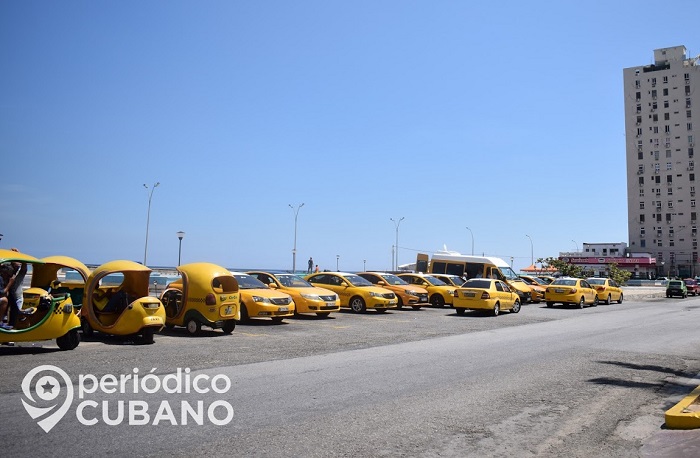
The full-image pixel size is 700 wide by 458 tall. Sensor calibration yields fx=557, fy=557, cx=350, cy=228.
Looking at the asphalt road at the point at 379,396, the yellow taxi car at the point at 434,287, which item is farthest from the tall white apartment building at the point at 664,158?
the asphalt road at the point at 379,396

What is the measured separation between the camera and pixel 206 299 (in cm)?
1343

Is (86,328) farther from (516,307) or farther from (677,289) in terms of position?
(677,289)

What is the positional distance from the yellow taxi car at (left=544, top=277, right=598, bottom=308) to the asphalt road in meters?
14.1

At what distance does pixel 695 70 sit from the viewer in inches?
3656

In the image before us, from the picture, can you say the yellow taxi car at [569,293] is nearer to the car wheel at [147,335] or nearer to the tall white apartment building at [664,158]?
the car wheel at [147,335]

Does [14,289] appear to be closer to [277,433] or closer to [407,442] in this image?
[277,433]

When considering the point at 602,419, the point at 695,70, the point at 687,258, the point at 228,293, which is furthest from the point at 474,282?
the point at 695,70

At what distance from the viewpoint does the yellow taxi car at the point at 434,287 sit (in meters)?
26.9

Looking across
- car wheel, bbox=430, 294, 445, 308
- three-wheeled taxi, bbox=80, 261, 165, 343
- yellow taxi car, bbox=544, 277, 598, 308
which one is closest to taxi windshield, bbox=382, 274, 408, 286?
car wheel, bbox=430, 294, 445, 308

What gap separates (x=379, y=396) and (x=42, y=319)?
21.6 ft

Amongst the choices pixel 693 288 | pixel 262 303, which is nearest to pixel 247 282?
pixel 262 303

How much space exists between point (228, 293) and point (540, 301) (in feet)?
83.7

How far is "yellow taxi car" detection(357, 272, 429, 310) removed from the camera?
78.9ft

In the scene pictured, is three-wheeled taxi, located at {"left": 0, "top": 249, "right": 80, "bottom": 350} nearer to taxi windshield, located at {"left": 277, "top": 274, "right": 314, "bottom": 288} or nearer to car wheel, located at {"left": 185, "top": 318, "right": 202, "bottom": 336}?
car wheel, located at {"left": 185, "top": 318, "right": 202, "bottom": 336}
